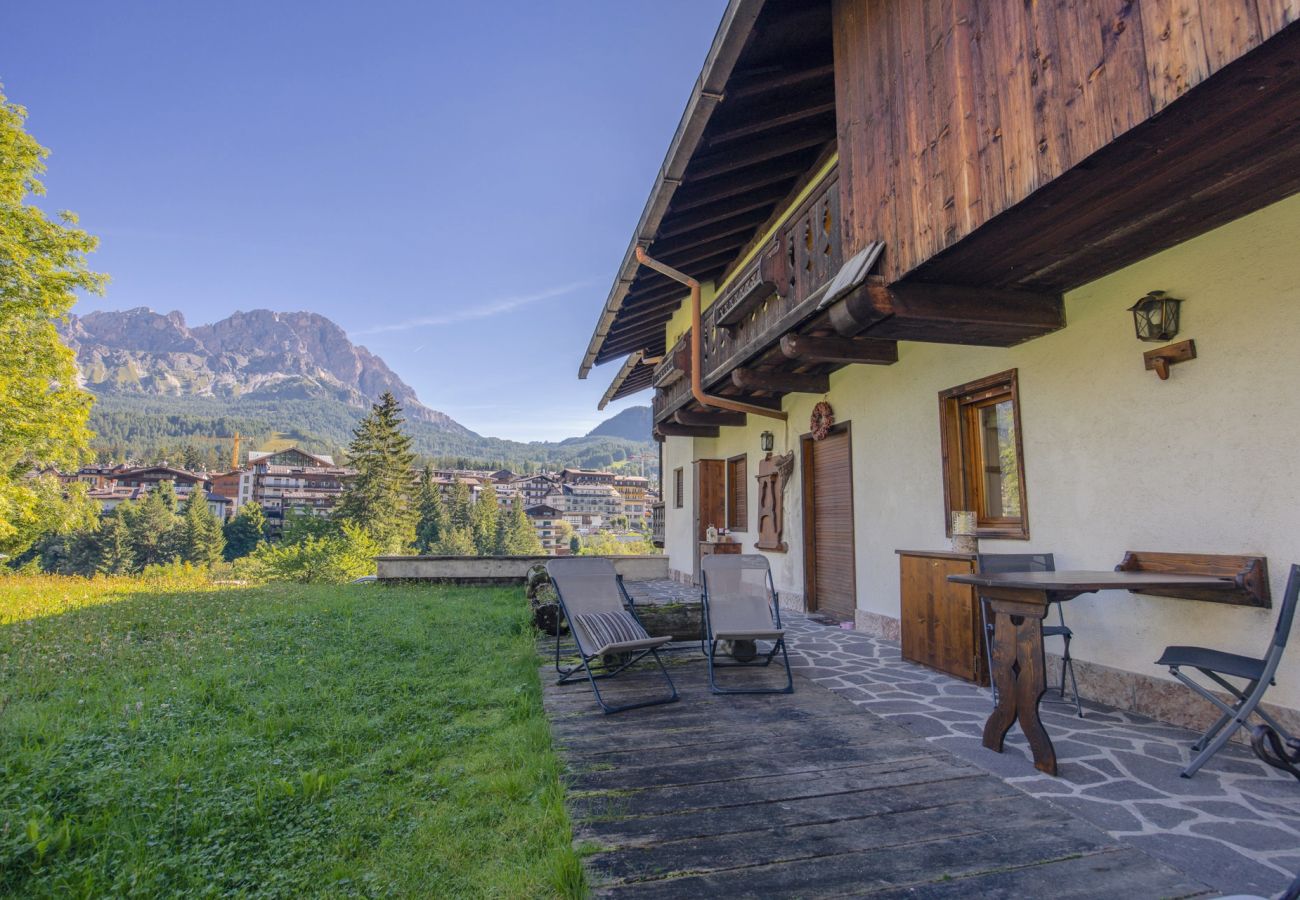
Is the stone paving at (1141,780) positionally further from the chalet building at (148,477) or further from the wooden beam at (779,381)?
the chalet building at (148,477)

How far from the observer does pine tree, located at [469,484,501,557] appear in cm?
6217

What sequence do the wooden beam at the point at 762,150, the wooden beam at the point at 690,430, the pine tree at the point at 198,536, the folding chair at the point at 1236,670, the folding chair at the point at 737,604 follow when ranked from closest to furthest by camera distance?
the folding chair at the point at 1236,670
the folding chair at the point at 737,604
the wooden beam at the point at 762,150
the wooden beam at the point at 690,430
the pine tree at the point at 198,536

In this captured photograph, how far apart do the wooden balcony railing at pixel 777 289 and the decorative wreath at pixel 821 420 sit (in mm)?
1233

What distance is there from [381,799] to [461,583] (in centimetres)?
998

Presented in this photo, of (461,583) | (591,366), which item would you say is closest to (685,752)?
(461,583)

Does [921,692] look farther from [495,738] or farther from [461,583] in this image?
[461,583]

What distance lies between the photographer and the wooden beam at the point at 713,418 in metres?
10.1

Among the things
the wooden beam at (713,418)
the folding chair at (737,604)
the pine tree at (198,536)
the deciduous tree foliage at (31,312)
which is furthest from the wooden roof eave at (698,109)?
the pine tree at (198,536)

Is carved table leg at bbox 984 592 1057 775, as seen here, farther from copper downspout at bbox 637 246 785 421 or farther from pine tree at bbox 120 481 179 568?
pine tree at bbox 120 481 179 568

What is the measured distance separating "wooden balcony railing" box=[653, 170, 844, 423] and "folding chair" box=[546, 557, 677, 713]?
2743 mm

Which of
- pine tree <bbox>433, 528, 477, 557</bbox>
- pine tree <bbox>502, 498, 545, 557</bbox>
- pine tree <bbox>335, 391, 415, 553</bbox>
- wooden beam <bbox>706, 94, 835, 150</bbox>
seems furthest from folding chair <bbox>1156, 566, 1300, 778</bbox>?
pine tree <bbox>502, 498, 545, 557</bbox>

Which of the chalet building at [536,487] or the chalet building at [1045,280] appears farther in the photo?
the chalet building at [536,487]

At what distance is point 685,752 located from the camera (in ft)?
10.1

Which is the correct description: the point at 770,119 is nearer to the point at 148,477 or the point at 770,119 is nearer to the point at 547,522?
the point at 547,522
